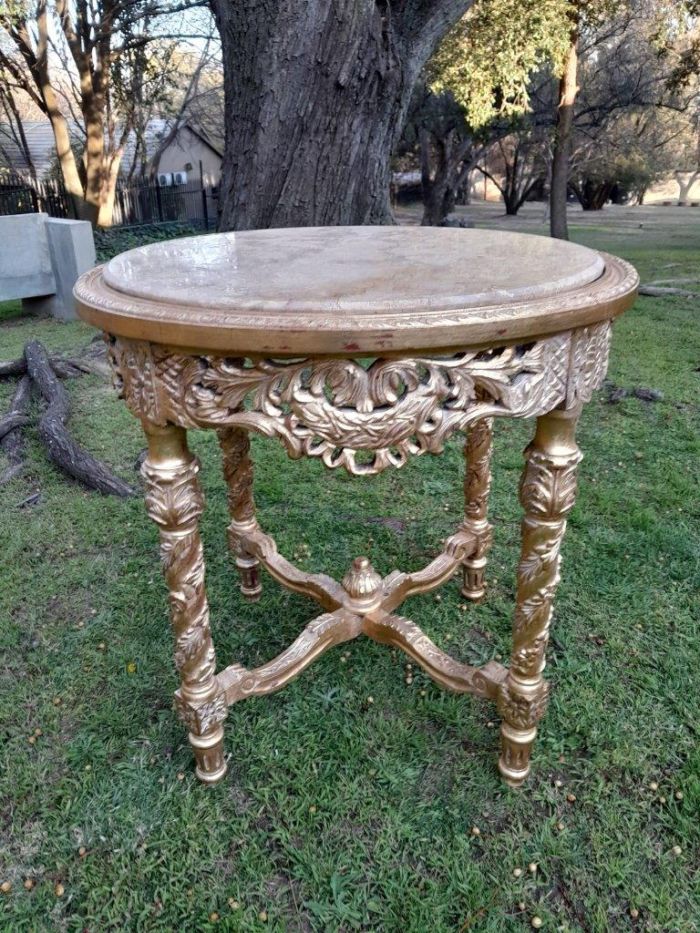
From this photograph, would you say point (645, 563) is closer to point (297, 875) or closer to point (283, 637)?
point (283, 637)

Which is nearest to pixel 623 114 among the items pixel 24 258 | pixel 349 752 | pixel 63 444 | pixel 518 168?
pixel 518 168

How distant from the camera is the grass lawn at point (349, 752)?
5.06ft

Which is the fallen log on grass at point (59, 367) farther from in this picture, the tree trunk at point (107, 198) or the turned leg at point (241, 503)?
the tree trunk at point (107, 198)

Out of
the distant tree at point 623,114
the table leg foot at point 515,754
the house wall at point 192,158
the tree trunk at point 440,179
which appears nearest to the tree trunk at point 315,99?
the table leg foot at point 515,754

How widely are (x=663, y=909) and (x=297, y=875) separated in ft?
2.71

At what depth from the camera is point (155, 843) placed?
5.40ft

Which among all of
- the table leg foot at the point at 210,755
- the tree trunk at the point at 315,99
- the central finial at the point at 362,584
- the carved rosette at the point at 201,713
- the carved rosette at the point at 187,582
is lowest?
the table leg foot at the point at 210,755

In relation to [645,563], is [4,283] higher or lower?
higher

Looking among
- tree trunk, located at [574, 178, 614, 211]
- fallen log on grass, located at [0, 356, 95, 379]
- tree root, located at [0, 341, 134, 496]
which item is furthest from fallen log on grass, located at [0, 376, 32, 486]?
tree trunk, located at [574, 178, 614, 211]

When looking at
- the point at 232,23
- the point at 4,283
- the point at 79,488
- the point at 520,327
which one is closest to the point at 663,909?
the point at 520,327

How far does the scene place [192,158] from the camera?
2930cm

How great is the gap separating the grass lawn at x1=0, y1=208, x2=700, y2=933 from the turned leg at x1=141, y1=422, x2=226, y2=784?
6.4 inches

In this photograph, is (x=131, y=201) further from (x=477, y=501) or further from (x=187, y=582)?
(x=187, y=582)

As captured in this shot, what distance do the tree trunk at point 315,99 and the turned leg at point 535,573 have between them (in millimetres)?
3461
